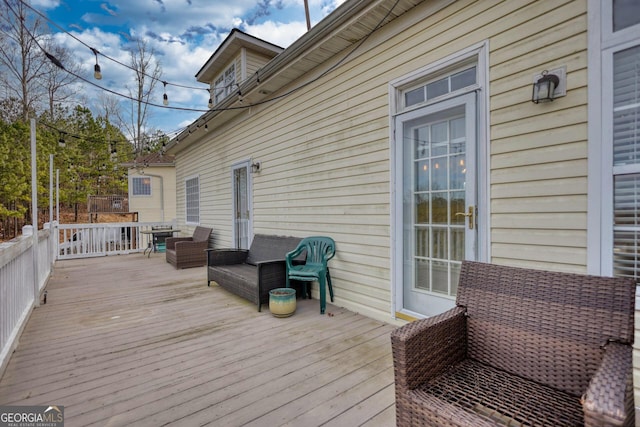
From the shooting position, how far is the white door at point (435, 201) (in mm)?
2619

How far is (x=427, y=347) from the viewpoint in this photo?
141 centimetres

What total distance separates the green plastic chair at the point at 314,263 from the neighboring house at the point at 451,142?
0.45ft

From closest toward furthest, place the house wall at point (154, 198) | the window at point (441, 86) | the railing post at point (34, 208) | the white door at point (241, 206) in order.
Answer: the window at point (441, 86), the railing post at point (34, 208), the white door at point (241, 206), the house wall at point (154, 198)

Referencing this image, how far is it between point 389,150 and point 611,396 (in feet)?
8.53

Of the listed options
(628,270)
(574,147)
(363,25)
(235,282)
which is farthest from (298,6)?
(628,270)

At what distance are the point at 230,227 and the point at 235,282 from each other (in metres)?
2.73

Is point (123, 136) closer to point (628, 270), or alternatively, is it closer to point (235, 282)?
point (235, 282)

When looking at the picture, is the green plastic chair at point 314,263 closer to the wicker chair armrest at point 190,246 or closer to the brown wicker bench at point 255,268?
the brown wicker bench at point 255,268

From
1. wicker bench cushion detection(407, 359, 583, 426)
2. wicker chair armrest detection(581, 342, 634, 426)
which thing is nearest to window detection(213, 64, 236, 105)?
wicker bench cushion detection(407, 359, 583, 426)

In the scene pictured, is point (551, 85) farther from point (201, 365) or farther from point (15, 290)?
point (15, 290)

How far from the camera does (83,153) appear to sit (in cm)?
1708

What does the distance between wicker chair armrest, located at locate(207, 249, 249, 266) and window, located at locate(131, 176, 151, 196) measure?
40.0ft

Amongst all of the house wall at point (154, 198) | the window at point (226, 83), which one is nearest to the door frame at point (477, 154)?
the window at point (226, 83)

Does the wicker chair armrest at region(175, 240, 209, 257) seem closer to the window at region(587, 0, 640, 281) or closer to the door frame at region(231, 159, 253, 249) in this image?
the door frame at region(231, 159, 253, 249)
